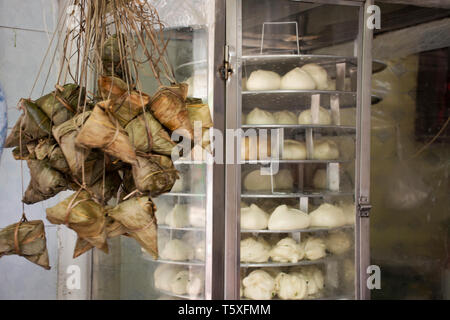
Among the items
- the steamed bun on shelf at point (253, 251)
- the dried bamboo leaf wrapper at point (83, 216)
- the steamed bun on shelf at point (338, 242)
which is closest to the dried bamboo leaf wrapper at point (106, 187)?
the dried bamboo leaf wrapper at point (83, 216)

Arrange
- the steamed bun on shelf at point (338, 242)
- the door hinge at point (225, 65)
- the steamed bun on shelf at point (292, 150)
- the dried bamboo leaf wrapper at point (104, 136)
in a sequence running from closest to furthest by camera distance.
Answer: the dried bamboo leaf wrapper at point (104, 136) < the door hinge at point (225, 65) < the steamed bun on shelf at point (292, 150) < the steamed bun on shelf at point (338, 242)

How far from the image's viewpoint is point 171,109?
0.82 meters

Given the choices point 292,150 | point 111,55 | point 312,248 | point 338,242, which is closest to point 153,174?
point 111,55

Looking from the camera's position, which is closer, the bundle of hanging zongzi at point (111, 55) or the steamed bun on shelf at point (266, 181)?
the bundle of hanging zongzi at point (111, 55)

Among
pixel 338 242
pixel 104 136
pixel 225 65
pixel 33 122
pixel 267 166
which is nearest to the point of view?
Answer: pixel 104 136

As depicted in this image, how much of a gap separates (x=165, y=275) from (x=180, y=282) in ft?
0.25

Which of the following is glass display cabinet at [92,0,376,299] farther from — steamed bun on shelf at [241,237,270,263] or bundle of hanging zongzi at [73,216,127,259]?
bundle of hanging zongzi at [73,216,127,259]

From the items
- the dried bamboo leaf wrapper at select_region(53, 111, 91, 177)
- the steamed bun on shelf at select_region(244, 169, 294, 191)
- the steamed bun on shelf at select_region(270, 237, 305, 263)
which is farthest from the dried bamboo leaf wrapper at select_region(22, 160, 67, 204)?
the steamed bun on shelf at select_region(270, 237, 305, 263)

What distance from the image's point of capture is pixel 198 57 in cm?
195

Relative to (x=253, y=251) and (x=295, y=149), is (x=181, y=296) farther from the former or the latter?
(x=295, y=149)

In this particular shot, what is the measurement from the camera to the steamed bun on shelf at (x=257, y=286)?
76.4 inches

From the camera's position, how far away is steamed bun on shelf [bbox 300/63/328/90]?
2.03 meters

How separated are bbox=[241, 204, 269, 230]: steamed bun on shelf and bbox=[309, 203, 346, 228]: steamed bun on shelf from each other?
0.22 meters

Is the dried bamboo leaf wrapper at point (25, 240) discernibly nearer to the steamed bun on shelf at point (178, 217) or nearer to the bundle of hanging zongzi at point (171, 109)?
the bundle of hanging zongzi at point (171, 109)
